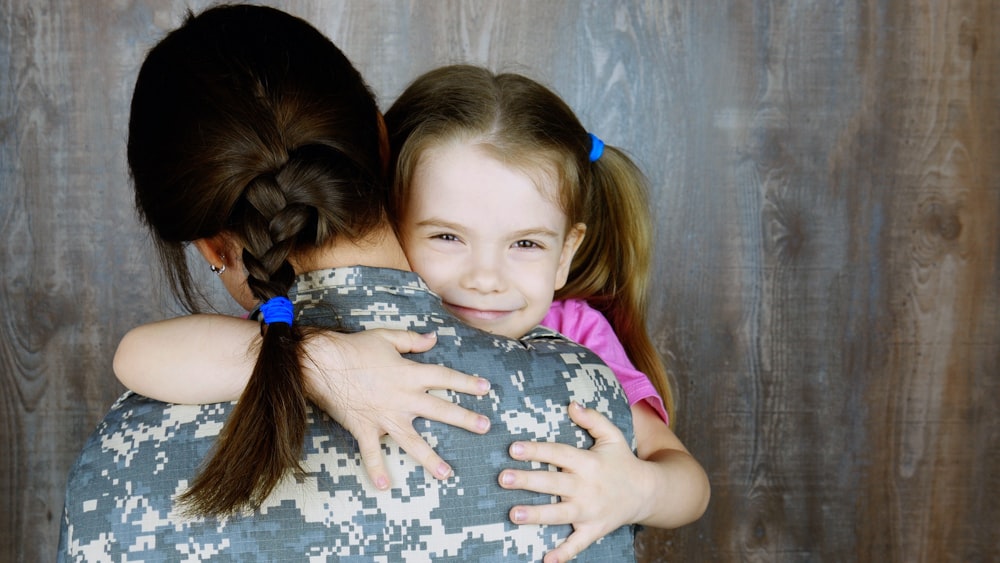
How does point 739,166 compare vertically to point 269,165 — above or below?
above

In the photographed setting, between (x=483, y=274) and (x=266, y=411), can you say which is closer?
(x=266, y=411)

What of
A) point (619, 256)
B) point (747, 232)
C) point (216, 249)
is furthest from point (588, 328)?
point (747, 232)

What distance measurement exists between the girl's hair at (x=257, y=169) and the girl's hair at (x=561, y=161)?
29 cm

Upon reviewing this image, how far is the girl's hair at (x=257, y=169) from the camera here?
2.63 feet

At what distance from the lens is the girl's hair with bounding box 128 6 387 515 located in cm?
80

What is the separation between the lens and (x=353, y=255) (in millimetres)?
903

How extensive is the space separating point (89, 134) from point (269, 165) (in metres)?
1.54

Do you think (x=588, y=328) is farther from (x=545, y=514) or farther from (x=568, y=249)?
(x=545, y=514)

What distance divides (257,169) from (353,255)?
0.12 metres

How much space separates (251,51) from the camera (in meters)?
0.87

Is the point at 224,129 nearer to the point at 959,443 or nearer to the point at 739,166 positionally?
the point at 739,166

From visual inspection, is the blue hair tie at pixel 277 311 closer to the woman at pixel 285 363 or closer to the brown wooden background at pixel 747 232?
the woman at pixel 285 363

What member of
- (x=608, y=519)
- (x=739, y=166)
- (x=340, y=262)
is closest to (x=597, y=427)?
(x=608, y=519)

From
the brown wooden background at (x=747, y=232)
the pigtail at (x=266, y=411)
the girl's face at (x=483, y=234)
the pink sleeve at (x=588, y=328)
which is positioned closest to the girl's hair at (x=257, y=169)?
the pigtail at (x=266, y=411)
